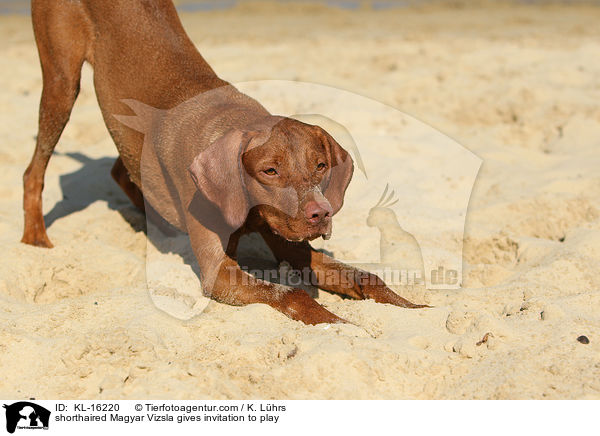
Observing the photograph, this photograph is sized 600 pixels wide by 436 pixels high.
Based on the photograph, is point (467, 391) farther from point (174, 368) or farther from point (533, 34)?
point (533, 34)

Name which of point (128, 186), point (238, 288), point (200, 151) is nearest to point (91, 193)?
point (128, 186)

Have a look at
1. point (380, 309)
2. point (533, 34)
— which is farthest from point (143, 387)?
point (533, 34)

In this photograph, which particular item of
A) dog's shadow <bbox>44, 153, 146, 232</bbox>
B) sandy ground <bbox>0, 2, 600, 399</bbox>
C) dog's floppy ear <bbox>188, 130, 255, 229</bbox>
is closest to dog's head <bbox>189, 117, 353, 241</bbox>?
dog's floppy ear <bbox>188, 130, 255, 229</bbox>

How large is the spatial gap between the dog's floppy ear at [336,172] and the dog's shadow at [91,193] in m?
2.23

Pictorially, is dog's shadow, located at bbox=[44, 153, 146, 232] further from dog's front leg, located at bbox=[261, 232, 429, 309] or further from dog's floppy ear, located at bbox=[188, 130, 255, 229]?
dog's floppy ear, located at bbox=[188, 130, 255, 229]

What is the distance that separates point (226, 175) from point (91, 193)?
2.94m

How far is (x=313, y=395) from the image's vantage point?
3.06 m

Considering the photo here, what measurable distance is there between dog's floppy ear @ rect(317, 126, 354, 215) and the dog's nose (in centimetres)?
25
